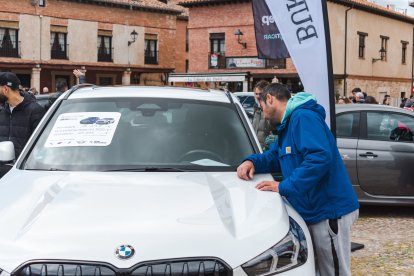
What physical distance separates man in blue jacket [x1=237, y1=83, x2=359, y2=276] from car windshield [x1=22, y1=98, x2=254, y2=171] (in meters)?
0.39

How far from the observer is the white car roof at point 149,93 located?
4.64m

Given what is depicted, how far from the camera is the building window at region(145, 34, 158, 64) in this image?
4812 centimetres

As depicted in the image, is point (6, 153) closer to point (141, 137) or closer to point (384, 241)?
point (141, 137)

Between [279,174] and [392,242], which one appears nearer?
[279,174]

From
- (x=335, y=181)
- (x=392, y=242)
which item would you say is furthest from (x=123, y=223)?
(x=392, y=242)

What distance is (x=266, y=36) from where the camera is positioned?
1020cm

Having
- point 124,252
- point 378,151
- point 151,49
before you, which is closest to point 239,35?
point 151,49

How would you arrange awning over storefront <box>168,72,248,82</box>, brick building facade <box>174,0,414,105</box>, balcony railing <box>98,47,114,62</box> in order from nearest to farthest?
brick building facade <box>174,0,414,105</box>
awning over storefront <box>168,72,248,82</box>
balcony railing <box>98,47,114,62</box>

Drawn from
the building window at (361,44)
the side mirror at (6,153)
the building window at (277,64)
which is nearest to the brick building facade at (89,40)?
the building window at (277,64)

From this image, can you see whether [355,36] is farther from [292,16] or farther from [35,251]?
[35,251]

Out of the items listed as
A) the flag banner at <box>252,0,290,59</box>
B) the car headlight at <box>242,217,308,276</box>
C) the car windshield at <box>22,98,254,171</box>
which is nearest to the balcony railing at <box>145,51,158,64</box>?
the flag banner at <box>252,0,290,59</box>

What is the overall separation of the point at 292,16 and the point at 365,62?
36.2 meters

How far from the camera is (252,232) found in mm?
2971

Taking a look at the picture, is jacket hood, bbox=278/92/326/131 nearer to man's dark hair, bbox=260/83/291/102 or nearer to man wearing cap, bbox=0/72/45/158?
man's dark hair, bbox=260/83/291/102
